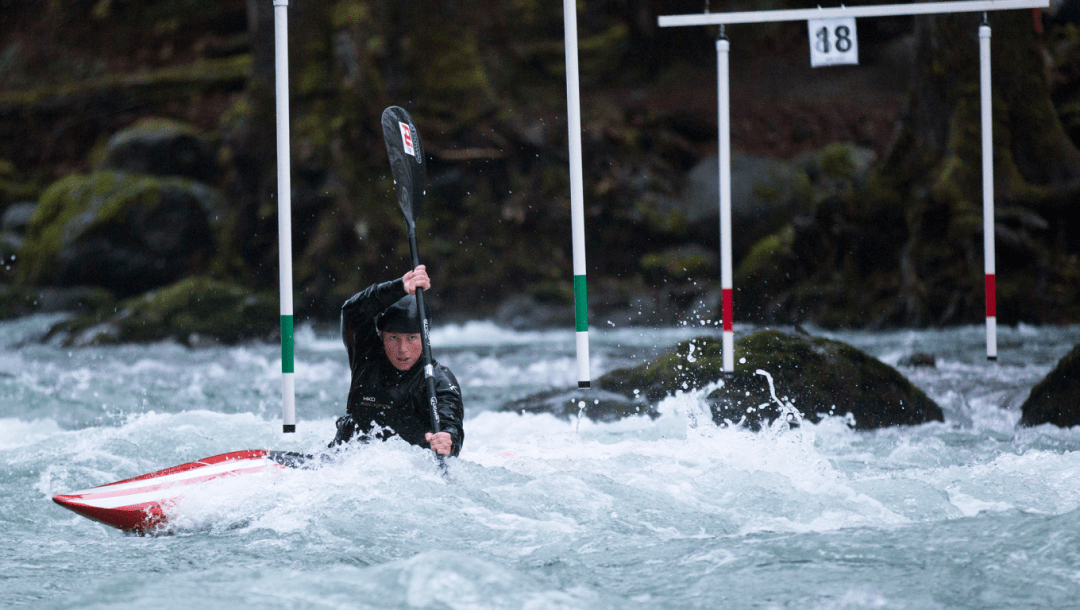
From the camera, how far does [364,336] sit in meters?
4.16

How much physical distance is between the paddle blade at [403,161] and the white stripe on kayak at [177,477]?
4.28 ft

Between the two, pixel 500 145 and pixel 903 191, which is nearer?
pixel 903 191

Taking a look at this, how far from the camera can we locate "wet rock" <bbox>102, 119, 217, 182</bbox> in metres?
14.3

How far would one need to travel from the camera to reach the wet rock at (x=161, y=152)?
563 inches

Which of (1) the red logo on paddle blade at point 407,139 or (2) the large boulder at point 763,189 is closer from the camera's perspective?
(1) the red logo on paddle blade at point 407,139

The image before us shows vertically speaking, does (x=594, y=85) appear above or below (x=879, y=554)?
above

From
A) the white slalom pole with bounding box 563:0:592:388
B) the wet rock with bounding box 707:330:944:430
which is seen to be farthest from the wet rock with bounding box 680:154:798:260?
the white slalom pole with bounding box 563:0:592:388

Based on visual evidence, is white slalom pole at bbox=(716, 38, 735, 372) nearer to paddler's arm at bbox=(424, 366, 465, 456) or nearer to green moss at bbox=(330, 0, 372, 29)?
paddler's arm at bbox=(424, 366, 465, 456)

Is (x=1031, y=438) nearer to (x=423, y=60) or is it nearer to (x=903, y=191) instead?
(x=903, y=191)

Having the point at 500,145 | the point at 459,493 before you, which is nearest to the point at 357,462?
the point at 459,493

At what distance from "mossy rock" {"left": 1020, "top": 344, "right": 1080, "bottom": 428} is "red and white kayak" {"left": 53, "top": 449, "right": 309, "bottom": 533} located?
13.7 ft

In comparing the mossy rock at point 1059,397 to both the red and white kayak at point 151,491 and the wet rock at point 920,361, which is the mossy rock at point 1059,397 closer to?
the wet rock at point 920,361

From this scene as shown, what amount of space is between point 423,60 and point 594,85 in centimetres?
397

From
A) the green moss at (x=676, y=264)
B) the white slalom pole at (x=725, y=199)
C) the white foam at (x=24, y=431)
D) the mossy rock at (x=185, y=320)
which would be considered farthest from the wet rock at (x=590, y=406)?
the green moss at (x=676, y=264)
